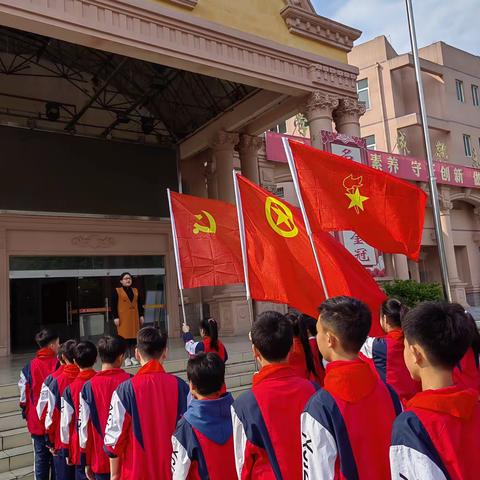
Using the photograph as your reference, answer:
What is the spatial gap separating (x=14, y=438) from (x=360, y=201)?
4.89 meters

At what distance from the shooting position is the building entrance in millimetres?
13266

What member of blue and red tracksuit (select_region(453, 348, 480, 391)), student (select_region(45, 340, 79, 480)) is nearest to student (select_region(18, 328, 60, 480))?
student (select_region(45, 340, 79, 480))

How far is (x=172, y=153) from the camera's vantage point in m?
16.2

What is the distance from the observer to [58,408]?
158 inches

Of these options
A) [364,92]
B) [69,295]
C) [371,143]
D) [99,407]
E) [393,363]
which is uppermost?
[364,92]

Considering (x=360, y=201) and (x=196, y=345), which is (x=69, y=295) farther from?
(x=360, y=201)

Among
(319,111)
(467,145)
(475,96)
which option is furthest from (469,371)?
(475,96)

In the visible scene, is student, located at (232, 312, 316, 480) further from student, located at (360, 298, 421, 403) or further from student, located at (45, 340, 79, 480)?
student, located at (45, 340, 79, 480)

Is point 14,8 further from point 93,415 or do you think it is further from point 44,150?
point 93,415

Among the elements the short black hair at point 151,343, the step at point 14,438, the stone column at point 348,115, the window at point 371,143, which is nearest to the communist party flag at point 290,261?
the short black hair at point 151,343

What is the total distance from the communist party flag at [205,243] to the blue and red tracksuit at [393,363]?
130 inches

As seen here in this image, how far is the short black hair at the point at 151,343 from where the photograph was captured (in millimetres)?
3070

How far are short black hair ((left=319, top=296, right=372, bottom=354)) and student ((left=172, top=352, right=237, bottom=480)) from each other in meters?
0.68

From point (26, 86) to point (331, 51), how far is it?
896cm
